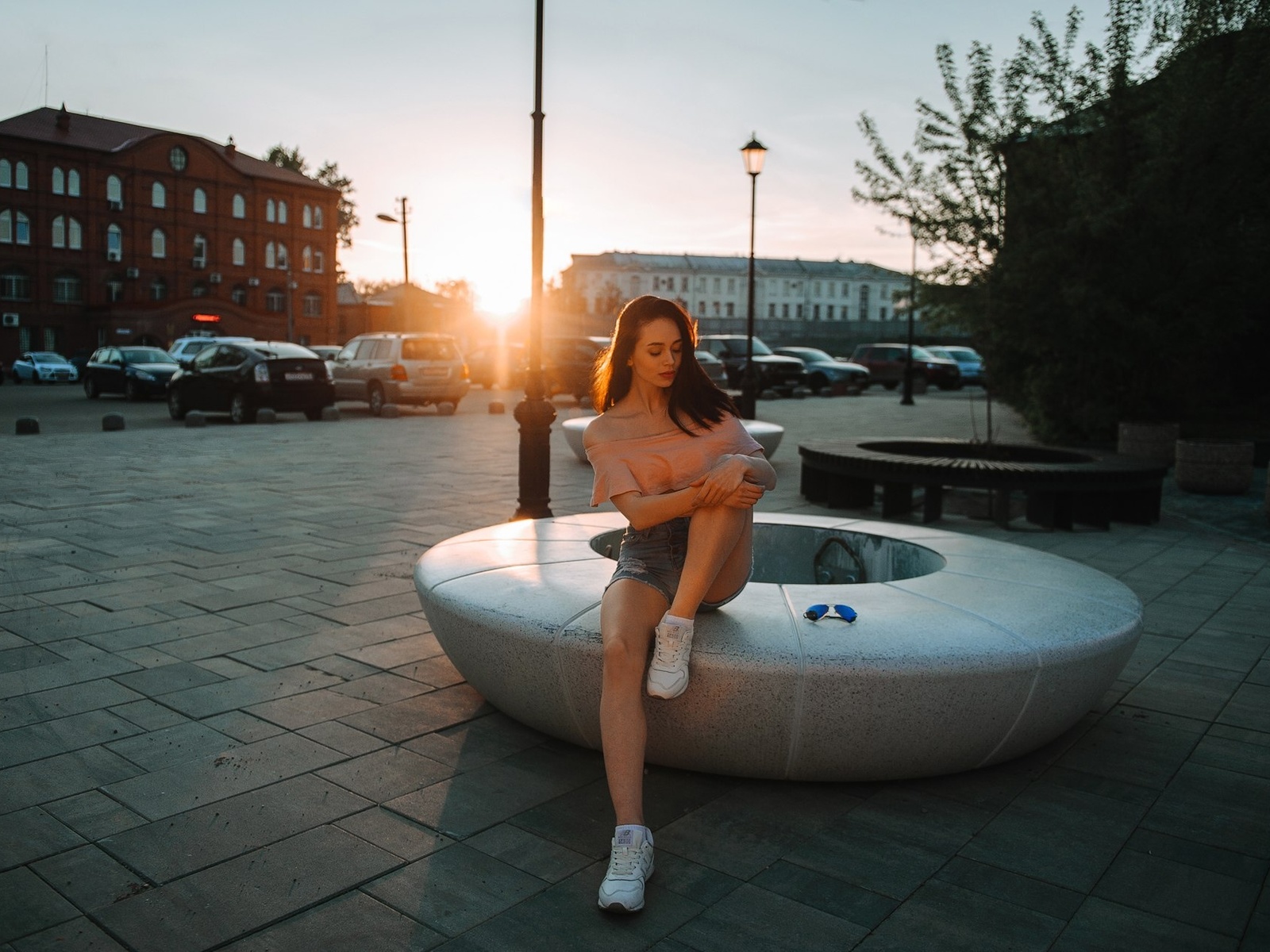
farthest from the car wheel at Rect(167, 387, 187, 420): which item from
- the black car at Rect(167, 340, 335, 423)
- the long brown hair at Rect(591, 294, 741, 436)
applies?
the long brown hair at Rect(591, 294, 741, 436)

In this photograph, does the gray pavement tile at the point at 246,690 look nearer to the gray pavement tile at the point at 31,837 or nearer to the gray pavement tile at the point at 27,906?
the gray pavement tile at the point at 31,837

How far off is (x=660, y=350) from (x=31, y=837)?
8.00ft

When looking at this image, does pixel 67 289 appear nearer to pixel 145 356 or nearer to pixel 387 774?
pixel 145 356

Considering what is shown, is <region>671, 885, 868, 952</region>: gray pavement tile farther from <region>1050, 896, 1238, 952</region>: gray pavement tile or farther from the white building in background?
the white building in background

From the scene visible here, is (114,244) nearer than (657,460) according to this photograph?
No

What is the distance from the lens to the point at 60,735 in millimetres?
3842

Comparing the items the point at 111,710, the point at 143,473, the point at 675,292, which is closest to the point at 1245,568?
the point at 111,710

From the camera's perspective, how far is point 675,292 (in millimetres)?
124312

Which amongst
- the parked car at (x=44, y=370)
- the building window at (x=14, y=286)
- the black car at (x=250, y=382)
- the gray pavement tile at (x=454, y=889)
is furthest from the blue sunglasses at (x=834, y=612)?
the building window at (x=14, y=286)

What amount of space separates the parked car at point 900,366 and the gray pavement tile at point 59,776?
34.2 metres

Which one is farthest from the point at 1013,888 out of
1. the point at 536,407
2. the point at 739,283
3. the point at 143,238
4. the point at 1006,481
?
the point at 739,283

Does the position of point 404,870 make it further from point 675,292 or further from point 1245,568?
point 675,292

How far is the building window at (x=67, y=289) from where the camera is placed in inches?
2239

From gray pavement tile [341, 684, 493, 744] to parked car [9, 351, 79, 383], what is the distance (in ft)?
138
